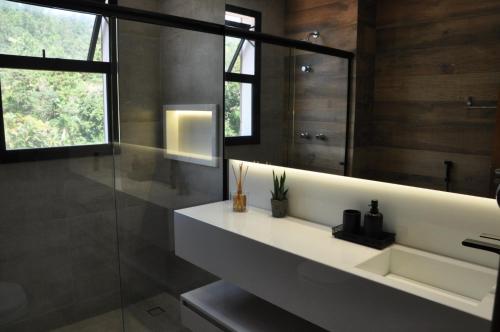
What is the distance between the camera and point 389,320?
1.46 meters

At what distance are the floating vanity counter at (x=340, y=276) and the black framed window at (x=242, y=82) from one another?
633 mm

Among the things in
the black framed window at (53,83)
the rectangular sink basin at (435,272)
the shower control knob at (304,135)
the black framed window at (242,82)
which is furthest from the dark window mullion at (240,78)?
the rectangular sink basin at (435,272)

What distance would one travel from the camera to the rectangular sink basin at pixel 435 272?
162 centimetres

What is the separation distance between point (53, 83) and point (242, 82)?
3.91ft

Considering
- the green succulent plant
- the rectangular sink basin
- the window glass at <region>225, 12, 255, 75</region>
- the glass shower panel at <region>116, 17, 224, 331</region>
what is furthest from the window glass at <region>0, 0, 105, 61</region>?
the rectangular sink basin

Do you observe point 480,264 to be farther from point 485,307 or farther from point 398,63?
point 398,63

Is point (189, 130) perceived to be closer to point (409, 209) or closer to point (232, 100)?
point (232, 100)

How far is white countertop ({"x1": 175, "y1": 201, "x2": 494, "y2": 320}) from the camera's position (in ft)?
4.54

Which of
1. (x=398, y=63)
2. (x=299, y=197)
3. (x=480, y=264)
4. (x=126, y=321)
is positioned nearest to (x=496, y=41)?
(x=398, y=63)

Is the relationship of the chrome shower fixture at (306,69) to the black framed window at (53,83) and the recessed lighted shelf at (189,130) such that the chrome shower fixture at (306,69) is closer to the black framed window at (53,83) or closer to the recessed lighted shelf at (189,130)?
the recessed lighted shelf at (189,130)

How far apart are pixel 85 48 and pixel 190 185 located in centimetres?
114

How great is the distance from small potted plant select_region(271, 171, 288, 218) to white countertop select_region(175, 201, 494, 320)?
43mm

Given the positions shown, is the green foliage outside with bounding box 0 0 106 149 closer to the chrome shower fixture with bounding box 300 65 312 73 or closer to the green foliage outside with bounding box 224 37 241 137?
the green foliage outside with bounding box 224 37 241 137

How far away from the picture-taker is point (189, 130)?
2.83 meters
